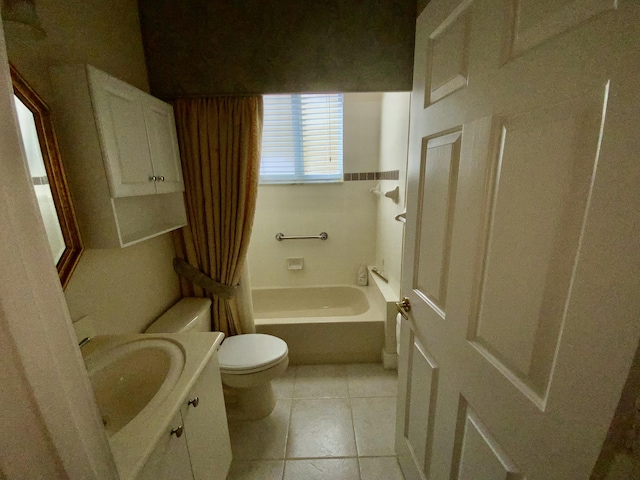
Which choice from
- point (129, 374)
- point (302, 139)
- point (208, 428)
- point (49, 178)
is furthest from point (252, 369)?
point (302, 139)

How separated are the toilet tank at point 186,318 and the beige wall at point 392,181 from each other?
136 centimetres

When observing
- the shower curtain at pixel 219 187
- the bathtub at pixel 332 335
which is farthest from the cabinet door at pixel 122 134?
the bathtub at pixel 332 335

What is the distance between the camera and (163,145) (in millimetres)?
1329

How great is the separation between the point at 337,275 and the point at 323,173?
1.05 meters

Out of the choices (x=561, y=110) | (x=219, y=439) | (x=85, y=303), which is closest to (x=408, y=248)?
(x=561, y=110)

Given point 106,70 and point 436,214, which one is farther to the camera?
point 106,70

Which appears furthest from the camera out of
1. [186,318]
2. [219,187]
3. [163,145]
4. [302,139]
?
[302,139]

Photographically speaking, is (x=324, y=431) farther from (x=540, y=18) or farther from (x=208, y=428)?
(x=540, y=18)

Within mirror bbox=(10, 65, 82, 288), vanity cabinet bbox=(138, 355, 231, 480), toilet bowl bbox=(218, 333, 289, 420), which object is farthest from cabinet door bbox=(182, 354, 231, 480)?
mirror bbox=(10, 65, 82, 288)

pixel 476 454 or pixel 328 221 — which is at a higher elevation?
pixel 328 221

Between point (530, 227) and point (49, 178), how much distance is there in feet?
4.58

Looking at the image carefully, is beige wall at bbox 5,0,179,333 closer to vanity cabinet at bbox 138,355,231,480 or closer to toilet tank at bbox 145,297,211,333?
toilet tank at bbox 145,297,211,333

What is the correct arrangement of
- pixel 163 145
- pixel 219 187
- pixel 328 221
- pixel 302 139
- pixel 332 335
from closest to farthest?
pixel 163 145, pixel 219 187, pixel 332 335, pixel 302 139, pixel 328 221

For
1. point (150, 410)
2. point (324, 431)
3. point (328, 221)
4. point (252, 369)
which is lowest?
point (324, 431)
